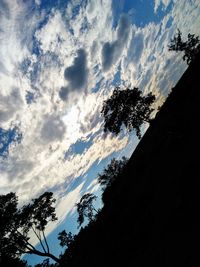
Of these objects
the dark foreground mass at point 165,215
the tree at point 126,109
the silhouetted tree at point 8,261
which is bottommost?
the dark foreground mass at point 165,215

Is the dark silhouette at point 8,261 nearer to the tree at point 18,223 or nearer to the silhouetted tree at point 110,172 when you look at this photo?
the tree at point 18,223

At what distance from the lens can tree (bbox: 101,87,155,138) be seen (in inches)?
1700

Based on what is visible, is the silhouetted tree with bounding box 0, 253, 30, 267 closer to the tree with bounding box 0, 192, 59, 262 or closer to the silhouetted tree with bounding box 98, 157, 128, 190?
the tree with bounding box 0, 192, 59, 262

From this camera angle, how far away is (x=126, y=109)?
43.3 metres

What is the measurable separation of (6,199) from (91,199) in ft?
110

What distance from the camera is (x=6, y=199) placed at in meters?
28.9

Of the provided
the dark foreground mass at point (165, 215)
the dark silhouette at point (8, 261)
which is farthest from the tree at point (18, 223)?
the dark foreground mass at point (165, 215)

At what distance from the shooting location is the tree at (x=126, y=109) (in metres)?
43.2

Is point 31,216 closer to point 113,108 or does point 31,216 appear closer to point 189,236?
point 113,108

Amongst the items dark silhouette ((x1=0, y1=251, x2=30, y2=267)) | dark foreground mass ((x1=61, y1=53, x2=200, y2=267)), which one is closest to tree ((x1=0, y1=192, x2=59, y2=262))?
dark silhouette ((x1=0, y1=251, x2=30, y2=267))

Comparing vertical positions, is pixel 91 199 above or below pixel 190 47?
below

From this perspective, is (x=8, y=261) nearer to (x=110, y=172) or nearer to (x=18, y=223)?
(x=18, y=223)

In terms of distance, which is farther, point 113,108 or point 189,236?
point 113,108

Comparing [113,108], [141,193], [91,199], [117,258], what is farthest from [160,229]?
[91,199]
